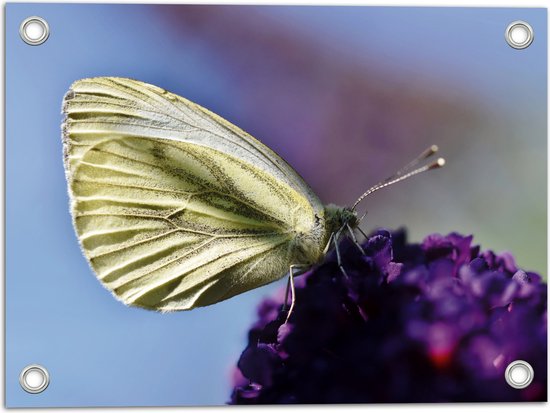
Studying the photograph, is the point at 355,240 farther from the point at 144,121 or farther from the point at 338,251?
the point at 144,121

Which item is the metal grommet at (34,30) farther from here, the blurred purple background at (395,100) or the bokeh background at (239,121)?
the blurred purple background at (395,100)

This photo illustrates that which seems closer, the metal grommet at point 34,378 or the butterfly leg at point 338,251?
the butterfly leg at point 338,251

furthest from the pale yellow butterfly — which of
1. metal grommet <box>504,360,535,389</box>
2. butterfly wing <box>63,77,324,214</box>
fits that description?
metal grommet <box>504,360,535,389</box>

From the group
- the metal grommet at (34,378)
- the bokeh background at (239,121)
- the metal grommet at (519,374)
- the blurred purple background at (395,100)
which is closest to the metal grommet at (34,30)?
the bokeh background at (239,121)

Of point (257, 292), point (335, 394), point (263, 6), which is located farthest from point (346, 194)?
point (335, 394)

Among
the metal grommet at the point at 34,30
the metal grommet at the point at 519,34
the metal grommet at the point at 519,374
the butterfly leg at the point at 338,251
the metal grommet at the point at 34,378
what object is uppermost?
the metal grommet at the point at 519,34

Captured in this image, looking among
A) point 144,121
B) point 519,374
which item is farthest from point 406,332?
point 144,121

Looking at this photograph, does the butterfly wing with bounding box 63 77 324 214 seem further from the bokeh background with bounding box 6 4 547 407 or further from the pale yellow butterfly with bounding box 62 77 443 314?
the bokeh background with bounding box 6 4 547 407
